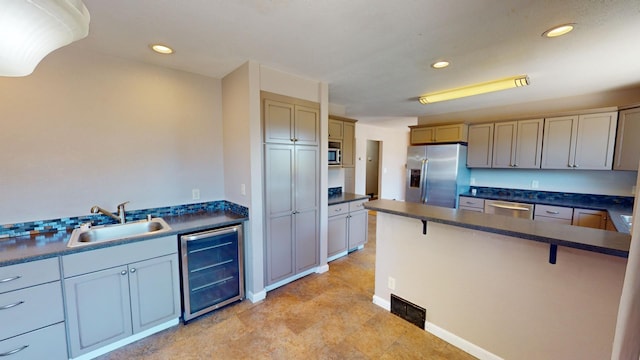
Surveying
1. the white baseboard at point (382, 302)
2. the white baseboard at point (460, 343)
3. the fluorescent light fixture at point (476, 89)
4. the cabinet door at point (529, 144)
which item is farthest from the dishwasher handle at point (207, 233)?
the cabinet door at point (529, 144)

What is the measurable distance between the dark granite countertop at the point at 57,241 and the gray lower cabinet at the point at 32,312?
0.18ft

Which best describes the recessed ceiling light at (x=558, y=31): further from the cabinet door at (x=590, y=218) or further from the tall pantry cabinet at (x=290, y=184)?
the cabinet door at (x=590, y=218)

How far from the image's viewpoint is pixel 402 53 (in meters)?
2.16

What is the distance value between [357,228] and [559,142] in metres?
3.22

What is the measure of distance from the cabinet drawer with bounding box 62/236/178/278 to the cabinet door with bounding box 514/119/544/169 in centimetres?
491

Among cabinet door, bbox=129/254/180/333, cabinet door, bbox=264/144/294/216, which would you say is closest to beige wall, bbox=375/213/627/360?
cabinet door, bbox=264/144/294/216

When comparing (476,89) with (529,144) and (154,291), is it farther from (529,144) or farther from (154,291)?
(154,291)

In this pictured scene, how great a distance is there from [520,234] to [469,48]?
1.59 meters

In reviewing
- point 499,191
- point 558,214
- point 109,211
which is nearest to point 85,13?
point 109,211

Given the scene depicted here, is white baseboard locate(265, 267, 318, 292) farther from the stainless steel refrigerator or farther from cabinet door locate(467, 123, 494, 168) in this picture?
cabinet door locate(467, 123, 494, 168)

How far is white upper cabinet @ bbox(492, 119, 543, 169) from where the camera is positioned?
3.68 meters

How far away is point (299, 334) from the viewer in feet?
6.79

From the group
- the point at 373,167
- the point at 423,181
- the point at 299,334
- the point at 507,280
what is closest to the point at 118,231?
the point at 299,334

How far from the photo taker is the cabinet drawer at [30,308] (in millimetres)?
1492
